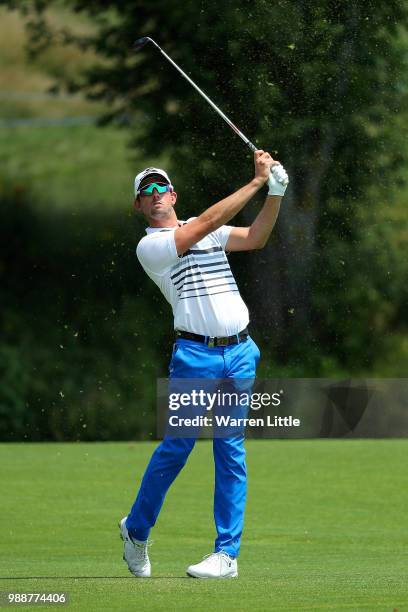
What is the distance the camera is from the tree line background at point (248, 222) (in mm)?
13438

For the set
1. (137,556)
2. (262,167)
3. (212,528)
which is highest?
(262,167)

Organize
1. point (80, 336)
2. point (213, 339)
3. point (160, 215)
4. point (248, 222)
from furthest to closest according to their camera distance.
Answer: point (80, 336)
point (248, 222)
point (160, 215)
point (213, 339)

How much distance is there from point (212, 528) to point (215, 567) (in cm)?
207

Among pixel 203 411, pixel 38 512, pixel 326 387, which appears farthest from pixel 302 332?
pixel 203 411

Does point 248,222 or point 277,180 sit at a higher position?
point 277,180

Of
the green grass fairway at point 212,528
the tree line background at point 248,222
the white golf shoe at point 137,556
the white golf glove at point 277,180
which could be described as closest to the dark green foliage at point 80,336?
the tree line background at point 248,222

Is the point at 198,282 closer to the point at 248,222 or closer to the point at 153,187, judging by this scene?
the point at 153,187

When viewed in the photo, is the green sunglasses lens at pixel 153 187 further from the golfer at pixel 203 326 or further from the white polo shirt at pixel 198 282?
the white polo shirt at pixel 198 282

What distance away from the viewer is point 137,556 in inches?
228

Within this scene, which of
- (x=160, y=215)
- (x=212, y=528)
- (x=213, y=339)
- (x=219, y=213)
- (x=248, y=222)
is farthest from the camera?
(x=248, y=222)

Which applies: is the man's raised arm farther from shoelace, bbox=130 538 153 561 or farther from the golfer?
shoelace, bbox=130 538 153 561

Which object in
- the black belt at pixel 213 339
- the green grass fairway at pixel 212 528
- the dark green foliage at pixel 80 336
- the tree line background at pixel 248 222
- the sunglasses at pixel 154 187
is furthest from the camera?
the tree line background at pixel 248 222

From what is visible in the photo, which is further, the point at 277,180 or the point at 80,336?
the point at 80,336

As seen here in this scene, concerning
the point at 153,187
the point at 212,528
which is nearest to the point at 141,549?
the point at 153,187
